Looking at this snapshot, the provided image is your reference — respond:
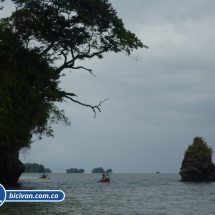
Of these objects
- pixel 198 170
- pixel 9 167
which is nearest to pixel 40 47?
pixel 9 167

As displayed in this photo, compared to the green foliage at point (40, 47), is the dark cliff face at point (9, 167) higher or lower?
lower

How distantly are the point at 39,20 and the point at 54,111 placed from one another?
1540 centimetres

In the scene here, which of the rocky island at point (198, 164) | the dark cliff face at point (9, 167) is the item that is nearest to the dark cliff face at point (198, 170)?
the rocky island at point (198, 164)

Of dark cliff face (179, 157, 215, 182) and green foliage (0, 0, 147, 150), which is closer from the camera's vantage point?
green foliage (0, 0, 147, 150)

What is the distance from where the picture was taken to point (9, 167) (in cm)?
4412

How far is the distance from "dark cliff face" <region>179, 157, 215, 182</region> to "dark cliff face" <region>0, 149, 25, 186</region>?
53945 millimetres

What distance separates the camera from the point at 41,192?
61.9ft

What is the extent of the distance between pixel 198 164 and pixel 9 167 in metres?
58.1

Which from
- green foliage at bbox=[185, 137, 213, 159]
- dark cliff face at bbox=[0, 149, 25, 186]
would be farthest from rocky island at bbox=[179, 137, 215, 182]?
dark cliff face at bbox=[0, 149, 25, 186]

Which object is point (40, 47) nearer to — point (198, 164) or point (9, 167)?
point (9, 167)

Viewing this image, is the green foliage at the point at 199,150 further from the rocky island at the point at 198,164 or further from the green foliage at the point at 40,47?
the green foliage at the point at 40,47

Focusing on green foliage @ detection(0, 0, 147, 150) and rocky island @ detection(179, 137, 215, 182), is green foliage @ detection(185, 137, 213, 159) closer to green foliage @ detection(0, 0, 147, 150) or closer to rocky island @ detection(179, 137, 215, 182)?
rocky island @ detection(179, 137, 215, 182)

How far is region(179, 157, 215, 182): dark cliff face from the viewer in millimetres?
92562

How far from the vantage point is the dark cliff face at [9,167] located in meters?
43.3
